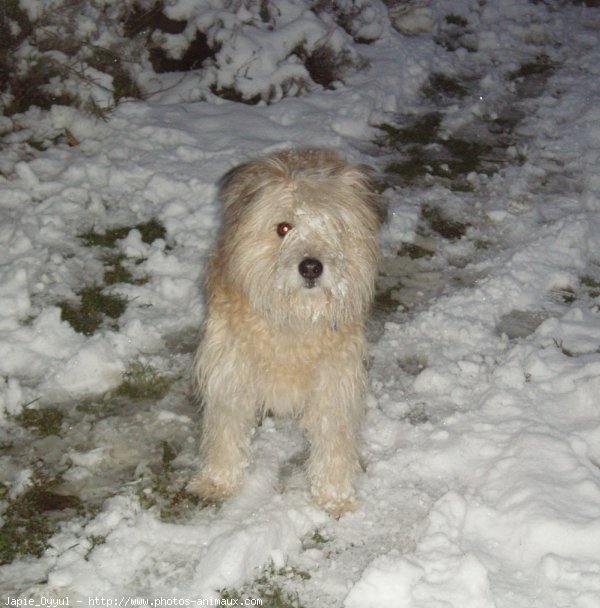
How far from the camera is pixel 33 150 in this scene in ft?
21.3

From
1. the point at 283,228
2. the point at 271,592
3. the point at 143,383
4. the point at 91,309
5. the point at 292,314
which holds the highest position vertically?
the point at 283,228

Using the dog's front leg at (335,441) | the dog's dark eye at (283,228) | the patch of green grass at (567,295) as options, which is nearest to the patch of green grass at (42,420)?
the dog's front leg at (335,441)

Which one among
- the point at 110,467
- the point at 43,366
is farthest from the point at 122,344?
the point at 110,467

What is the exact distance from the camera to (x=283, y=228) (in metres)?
3.35

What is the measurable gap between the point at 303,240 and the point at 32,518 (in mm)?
1867

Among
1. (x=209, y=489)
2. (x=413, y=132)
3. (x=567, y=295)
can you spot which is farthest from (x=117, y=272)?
(x=413, y=132)

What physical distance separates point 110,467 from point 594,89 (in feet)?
22.7

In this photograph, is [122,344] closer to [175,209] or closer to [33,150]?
[175,209]

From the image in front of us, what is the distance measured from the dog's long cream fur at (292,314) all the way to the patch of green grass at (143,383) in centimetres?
65

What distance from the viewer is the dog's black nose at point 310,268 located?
3243 mm

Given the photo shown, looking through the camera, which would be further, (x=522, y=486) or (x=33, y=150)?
(x=33, y=150)

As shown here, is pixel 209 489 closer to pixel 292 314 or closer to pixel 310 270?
pixel 292 314

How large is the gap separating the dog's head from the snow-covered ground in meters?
1.08

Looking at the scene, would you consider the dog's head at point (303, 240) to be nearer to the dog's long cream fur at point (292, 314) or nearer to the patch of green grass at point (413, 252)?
the dog's long cream fur at point (292, 314)
